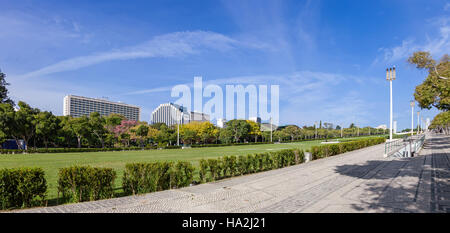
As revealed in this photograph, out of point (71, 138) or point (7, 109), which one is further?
point (71, 138)

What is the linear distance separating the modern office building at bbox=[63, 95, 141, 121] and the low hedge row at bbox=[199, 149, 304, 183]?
464 feet

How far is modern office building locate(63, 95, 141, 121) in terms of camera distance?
133125 mm

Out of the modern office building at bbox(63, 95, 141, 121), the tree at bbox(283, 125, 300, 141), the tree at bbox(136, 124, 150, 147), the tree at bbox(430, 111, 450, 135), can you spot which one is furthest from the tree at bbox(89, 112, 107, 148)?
the modern office building at bbox(63, 95, 141, 121)

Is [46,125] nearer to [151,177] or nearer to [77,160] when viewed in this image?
[77,160]

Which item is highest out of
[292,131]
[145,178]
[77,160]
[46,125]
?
[46,125]

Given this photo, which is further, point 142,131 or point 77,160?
point 142,131

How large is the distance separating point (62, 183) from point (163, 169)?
259cm

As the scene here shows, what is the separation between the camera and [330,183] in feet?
26.7

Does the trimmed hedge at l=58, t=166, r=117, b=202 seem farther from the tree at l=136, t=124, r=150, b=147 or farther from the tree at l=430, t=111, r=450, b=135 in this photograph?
the tree at l=136, t=124, r=150, b=147

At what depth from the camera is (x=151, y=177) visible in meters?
7.27

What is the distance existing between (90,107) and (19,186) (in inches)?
6150

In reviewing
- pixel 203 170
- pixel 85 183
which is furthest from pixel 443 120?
pixel 85 183
